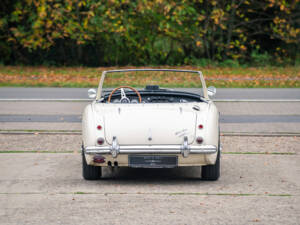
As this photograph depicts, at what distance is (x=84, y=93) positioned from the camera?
54.0 ft

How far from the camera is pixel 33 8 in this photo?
25.0m

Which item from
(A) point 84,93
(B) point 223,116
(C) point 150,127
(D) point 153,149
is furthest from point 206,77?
(D) point 153,149

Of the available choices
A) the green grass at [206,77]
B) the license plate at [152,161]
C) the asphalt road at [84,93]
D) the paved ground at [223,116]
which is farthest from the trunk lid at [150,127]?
the green grass at [206,77]

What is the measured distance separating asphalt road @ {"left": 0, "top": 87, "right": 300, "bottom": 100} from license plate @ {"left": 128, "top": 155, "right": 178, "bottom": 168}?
31.7 ft

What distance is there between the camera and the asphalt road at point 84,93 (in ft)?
50.6

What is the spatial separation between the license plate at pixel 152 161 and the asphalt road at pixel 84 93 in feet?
31.7

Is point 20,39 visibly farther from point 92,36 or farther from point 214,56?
point 214,56

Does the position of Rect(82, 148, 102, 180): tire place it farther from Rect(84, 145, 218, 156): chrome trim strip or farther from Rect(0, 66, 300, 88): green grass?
Rect(0, 66, 300, 88): green grass

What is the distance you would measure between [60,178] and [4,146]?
2.23 meters

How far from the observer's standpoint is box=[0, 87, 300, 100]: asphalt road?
15.4 meters

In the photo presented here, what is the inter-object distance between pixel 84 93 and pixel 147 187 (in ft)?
35.2

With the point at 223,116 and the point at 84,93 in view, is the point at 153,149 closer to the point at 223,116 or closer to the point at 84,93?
the point at 223,116

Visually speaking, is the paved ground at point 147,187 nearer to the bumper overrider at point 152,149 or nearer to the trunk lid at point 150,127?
the bumper overrider at point 152,149

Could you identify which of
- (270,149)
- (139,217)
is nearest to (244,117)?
(270,149)
